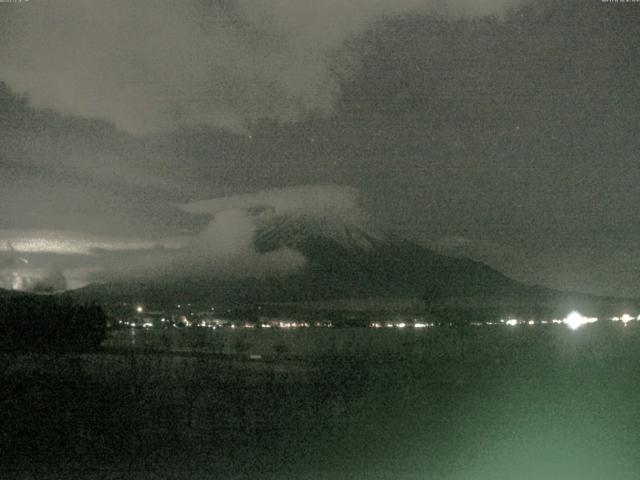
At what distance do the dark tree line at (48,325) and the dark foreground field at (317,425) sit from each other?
46.7 feet

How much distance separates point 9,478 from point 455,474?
5496 millimetres

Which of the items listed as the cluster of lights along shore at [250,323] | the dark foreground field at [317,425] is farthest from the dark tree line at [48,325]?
the cluster of lights along shore at [250,323]

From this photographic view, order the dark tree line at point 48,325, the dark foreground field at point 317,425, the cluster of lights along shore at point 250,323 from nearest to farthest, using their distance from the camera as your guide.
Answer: the dark foreground field at point 317,425
the dark tree line at point 48,325
the cluster of lights along shore at point 250,323

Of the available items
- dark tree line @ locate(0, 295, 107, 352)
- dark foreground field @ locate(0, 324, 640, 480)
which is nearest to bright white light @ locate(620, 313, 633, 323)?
dark tree line @ locate(0, 295, 107, 352)

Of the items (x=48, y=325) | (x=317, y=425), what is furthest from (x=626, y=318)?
(x=317, y=425)

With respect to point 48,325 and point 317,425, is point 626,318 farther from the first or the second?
point 317,425

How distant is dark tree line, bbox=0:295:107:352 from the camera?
3928 cm

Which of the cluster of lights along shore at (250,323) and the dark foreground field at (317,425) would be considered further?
the cluster of lights along shore at (250,323)

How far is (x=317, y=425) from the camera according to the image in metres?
15.5

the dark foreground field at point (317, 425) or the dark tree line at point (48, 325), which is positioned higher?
the dark tree line at point (48, 325)

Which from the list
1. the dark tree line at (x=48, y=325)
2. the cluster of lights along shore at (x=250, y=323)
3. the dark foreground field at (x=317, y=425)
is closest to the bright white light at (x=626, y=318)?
the cluster of lights along shore at (x=250, y=323)

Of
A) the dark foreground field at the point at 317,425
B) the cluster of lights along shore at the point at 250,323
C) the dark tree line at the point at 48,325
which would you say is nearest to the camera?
the dark foreground field at the point at 317,425

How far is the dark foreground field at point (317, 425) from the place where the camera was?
12.0m

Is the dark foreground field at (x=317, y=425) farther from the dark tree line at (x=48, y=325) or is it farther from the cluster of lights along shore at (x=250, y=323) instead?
the cluster of lights along shore at (x=250, y=323)
